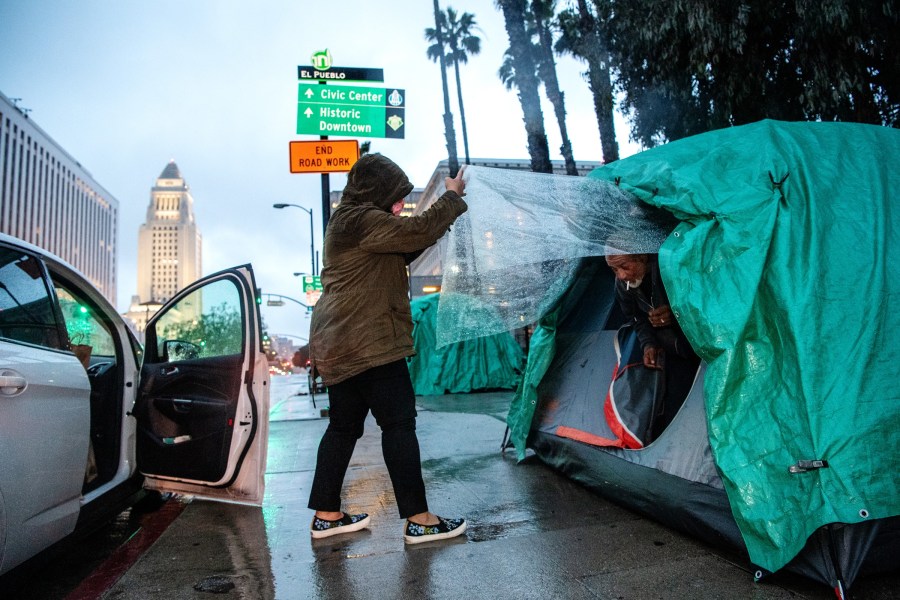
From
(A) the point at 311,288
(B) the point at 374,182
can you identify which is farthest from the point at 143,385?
(A) the point at 311,288

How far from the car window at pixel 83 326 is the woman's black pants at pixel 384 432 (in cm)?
147

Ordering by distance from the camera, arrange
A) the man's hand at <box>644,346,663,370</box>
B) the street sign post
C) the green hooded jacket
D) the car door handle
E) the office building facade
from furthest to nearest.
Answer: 1. the office building facade
2. the street sign post
3. the man's hand at <box>644,346,663,370</box>
4. the green hooded jacket
5. the car door handle

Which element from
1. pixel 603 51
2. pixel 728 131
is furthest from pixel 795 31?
pixel 728 131

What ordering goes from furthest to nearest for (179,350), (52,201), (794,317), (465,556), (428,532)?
(52,201), (179,350), (428,532), (465,556), (794,317)

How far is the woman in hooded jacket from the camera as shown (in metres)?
2.71

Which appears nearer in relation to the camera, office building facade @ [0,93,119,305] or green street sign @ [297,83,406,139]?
green street sign @ [297,83,406,139]

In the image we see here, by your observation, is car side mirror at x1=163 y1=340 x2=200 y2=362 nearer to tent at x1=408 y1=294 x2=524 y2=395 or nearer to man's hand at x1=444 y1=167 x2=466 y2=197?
man's hand at x1=444 y1=167 x2=466 y2=197

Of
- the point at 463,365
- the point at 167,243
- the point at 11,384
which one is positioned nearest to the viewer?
the point at 11,384

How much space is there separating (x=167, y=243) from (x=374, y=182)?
5119 inches

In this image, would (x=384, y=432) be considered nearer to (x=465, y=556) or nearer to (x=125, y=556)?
(x=465, y=556)

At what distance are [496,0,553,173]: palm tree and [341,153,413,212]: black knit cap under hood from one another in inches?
359

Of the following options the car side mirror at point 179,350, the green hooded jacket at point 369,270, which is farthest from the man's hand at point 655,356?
the car side mirror at point 179,350

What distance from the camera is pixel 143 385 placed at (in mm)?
3414

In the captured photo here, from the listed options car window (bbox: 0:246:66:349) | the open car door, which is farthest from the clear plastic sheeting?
car window (bbox: 0:246:66:349)
